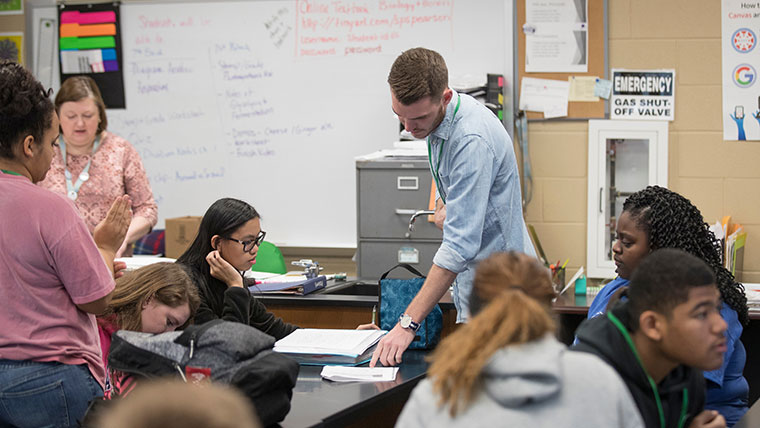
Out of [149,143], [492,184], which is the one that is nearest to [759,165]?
[492,184]

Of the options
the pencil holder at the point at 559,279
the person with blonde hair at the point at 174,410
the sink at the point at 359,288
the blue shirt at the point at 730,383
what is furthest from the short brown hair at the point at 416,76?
the pencil holder at the point at 559,279

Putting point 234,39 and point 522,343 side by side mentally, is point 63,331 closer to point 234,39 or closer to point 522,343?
point 522,343

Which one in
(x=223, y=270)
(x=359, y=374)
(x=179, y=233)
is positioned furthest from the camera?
(x=179, y=233)

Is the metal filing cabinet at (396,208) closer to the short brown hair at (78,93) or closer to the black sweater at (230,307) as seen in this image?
the short brown hair at (78,93)

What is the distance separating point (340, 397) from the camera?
1.84 meters

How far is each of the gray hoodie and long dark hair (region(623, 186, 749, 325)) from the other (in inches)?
38.9

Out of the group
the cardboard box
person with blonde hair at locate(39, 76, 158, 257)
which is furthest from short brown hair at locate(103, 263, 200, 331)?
the cardboard box

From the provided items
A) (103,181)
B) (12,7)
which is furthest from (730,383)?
(12,7)

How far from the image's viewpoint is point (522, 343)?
115 centimetres

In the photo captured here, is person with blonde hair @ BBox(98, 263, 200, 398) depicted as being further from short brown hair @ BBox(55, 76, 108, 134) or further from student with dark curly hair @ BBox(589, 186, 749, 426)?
short brown hair @ BBox(55, 76, 108, 134)

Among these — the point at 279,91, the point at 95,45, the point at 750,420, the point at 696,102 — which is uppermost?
the point at 95,45

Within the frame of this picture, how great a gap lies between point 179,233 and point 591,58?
2332 millimetres

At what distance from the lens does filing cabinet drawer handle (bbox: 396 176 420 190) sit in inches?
147

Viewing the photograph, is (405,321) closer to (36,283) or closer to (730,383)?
(730,383)
